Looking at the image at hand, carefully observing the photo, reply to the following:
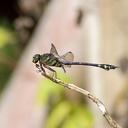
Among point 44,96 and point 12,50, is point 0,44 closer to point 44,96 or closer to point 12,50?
point 12,50

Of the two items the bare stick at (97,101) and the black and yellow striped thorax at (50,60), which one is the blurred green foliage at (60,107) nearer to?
the black and yellow striped thorax at (50,60)

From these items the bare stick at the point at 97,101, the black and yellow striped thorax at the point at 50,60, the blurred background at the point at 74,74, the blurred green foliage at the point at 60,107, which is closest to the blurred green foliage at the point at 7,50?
the blurred background at the point at 74,74

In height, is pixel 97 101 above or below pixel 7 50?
below

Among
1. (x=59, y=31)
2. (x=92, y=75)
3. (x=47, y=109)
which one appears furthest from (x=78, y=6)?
(x=47, y=109)

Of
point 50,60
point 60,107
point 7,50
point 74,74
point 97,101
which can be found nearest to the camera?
point 97,101

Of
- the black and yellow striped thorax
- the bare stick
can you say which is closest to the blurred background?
the black and yellow striped thorax

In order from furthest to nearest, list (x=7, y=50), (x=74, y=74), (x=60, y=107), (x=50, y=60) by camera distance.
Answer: (x=7, y=50)
(x=74, y=74)
(x=60, y=107)
(x=50, y=60)

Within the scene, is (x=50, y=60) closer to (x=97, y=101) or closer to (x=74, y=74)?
(x=97, y=101)

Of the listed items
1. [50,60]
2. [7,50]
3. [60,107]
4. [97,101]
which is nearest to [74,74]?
[60,107]
